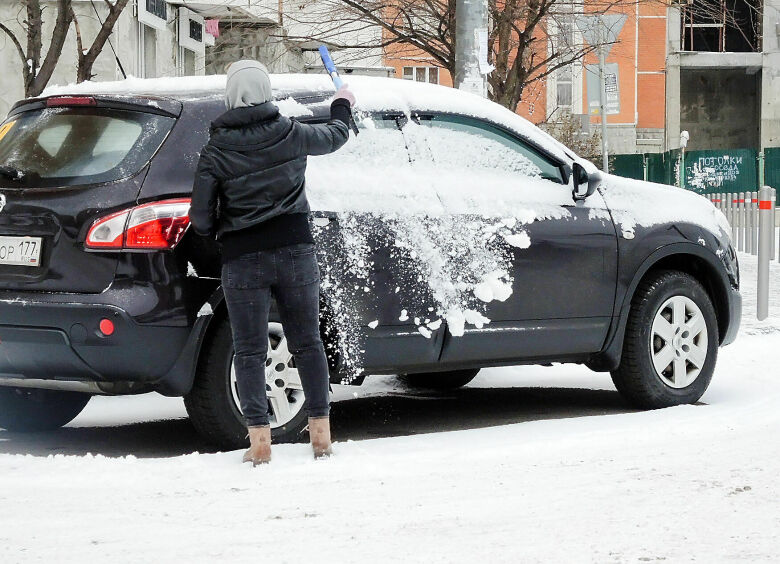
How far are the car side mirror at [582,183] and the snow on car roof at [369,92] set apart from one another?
116 mm

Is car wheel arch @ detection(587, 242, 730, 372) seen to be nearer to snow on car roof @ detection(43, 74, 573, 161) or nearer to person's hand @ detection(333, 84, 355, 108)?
snow on car roof @ detection(43, 74, 573, 161)

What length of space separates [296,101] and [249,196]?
1094 mm

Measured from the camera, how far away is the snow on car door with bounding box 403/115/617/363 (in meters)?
6.81

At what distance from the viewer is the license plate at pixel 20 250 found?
19.9 feet

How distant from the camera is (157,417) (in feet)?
25.9

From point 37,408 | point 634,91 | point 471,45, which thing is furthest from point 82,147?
point 634,91

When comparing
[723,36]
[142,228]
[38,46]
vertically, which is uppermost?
[723,36]

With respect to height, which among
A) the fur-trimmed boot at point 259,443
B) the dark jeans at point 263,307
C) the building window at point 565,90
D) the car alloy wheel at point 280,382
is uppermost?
the building window at point 565,90

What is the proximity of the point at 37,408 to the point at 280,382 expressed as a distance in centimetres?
160

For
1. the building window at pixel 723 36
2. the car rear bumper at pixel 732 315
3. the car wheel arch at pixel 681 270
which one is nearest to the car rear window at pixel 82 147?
the car wheel arch at pixel 681 270

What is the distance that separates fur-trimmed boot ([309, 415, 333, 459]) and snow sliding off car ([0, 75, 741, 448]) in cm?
39

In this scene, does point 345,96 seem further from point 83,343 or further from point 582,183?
point 582,183

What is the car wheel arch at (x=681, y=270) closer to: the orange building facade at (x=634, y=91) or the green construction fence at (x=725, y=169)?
the green construction fence at (x=725, y=169)

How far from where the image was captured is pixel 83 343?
19.2 feet
